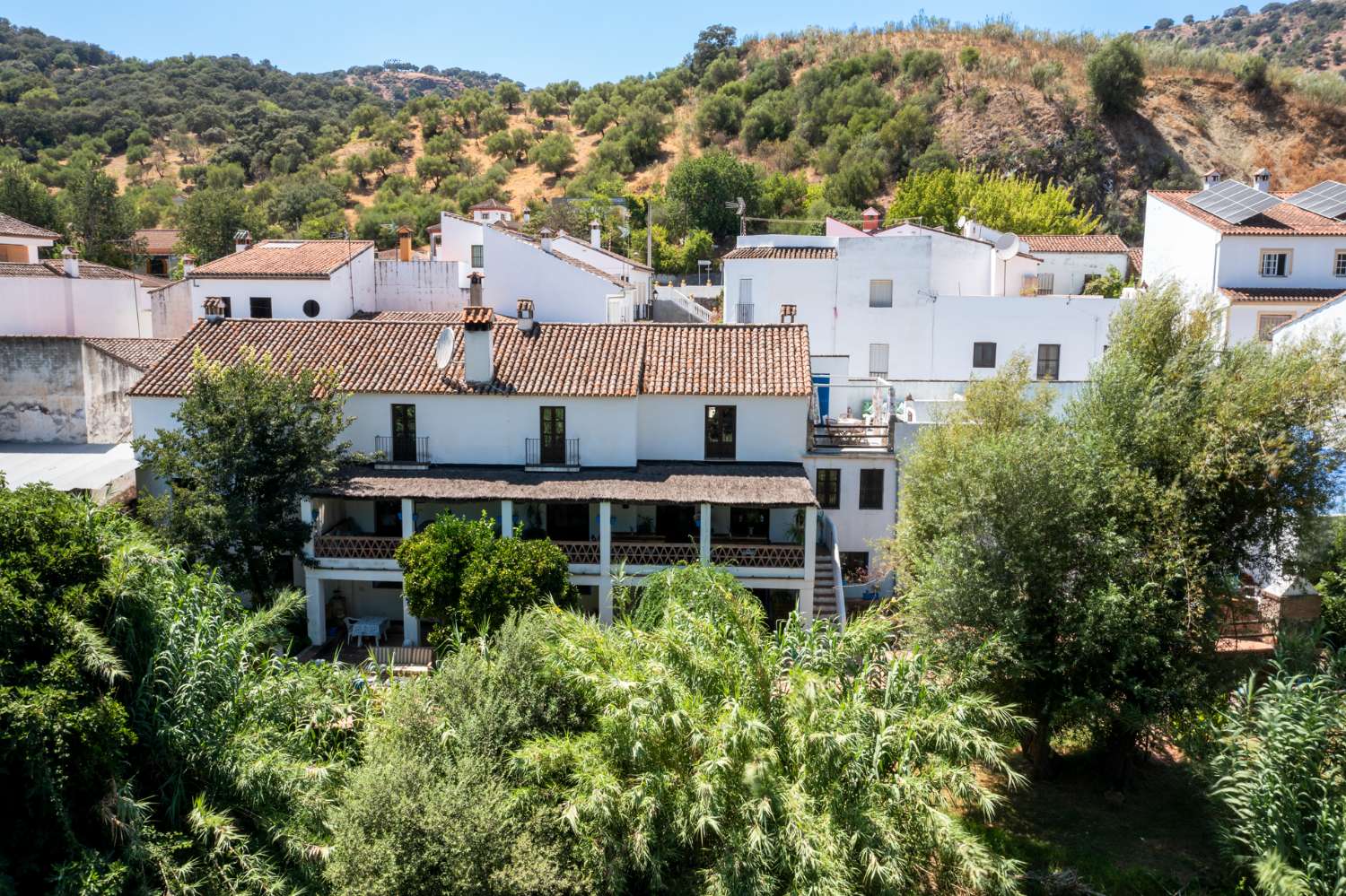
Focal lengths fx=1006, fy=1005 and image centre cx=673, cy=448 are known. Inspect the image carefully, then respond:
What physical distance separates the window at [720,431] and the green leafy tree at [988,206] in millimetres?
30986

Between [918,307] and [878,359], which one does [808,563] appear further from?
[918,307]

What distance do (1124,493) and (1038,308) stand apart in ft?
56.7

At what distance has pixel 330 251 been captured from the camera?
38688mm

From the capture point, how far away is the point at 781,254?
3666 centimetres

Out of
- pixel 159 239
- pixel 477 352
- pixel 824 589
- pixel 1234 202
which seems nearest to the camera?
pixel 824 589

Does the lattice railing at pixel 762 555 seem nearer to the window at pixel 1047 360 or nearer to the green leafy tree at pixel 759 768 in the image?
the green leafy tree at pixel 759 768

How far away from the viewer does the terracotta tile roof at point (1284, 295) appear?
33250 millimetres

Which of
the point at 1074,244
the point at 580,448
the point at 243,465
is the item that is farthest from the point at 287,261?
the point at 1074,244

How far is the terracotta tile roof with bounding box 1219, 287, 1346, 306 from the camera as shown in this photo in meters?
33.2

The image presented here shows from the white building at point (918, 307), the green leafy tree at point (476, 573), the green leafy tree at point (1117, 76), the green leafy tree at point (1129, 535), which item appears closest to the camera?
the green leafy tree at point (1129, 535)

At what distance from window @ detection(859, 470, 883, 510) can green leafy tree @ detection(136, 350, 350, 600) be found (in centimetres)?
1315

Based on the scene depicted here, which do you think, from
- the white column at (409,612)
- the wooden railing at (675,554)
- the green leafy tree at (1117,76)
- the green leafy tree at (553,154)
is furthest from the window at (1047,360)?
the green leafy tree at (553,154)

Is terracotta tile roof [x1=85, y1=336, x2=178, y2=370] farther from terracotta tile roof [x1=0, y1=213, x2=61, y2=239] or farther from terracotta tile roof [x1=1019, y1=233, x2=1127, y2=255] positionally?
terracotta tile roof [x1=1019, y1=233, x2=1127, y2=255]

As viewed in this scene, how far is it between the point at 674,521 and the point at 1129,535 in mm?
11519
